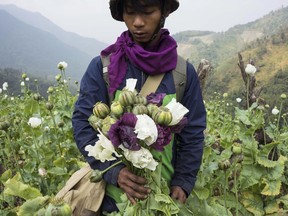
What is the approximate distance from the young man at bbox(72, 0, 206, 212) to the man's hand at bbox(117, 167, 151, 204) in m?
0.18

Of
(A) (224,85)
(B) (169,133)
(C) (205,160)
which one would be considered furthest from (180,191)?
(A) (224,85)

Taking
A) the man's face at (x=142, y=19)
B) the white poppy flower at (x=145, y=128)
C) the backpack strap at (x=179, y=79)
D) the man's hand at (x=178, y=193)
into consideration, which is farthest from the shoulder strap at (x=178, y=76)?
the white poppy flower at (x=145, y=128)

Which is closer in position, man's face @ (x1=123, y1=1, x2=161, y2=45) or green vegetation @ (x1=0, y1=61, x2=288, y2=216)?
man's face @ (x1=123, y1=1, x2=161, y2=45)

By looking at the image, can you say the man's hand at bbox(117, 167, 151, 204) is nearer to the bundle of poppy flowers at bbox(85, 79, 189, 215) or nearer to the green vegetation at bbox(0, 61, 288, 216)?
the bundle of poppy flowers at bbox(85, 79, 189, 215)

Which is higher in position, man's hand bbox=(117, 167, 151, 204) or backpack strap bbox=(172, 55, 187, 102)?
backpack strap bbox=(172, 55, 187, 102)

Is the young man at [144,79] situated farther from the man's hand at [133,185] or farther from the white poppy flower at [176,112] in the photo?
the white poppy flower at [176,112]

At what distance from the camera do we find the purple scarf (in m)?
1.62

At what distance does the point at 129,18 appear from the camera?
1.60 meters

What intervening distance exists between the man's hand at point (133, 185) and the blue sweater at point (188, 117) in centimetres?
25

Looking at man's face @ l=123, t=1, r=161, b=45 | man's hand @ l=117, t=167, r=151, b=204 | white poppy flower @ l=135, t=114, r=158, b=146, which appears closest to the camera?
white poppy flower @ l=135, t=114, r=158, b=146

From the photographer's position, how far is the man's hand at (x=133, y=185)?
4.12 feet

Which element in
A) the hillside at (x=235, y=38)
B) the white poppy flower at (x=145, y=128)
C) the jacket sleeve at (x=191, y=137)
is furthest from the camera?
the hillside at (x=235, y=38)

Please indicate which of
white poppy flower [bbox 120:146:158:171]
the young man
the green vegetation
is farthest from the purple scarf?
the green vegetation

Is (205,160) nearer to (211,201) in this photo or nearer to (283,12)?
(211,201)
